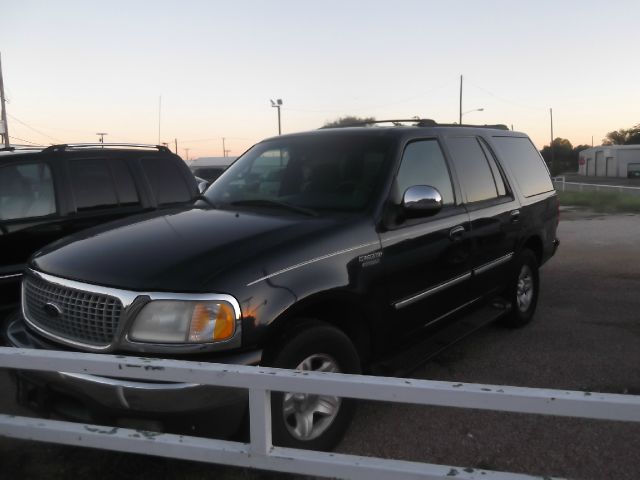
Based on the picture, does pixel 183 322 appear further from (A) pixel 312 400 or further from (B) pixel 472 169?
(B) pixel 472 169

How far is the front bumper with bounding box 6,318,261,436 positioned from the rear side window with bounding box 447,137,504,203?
2.39 metres

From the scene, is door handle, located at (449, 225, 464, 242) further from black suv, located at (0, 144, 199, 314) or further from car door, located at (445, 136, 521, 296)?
black suv, located at (0, 144, 199, 314)

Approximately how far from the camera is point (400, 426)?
3371 millimetres

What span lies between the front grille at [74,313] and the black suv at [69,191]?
55.0 inches

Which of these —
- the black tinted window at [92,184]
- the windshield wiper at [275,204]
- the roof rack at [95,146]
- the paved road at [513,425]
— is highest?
the roof rack at [95,146]

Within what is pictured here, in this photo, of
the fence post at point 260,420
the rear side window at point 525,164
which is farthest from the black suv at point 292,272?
the rear side window at point 525,164

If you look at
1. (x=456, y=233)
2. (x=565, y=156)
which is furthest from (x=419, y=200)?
(x=565, y=156)

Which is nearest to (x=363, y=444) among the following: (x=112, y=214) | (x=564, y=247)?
(x=112, y=214)

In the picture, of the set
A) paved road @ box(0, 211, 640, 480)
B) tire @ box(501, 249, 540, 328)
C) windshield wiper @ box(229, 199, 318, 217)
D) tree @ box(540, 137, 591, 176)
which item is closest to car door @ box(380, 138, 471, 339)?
windshield wiper @ box(229, 199, 318, 217)

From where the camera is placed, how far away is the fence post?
2.10m

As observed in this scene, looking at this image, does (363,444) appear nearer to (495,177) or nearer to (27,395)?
(27,395)

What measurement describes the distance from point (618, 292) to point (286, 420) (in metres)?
5.47

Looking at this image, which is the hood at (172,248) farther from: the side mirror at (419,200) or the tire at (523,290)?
the tire at (523,290)

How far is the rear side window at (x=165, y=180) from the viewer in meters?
5.32
